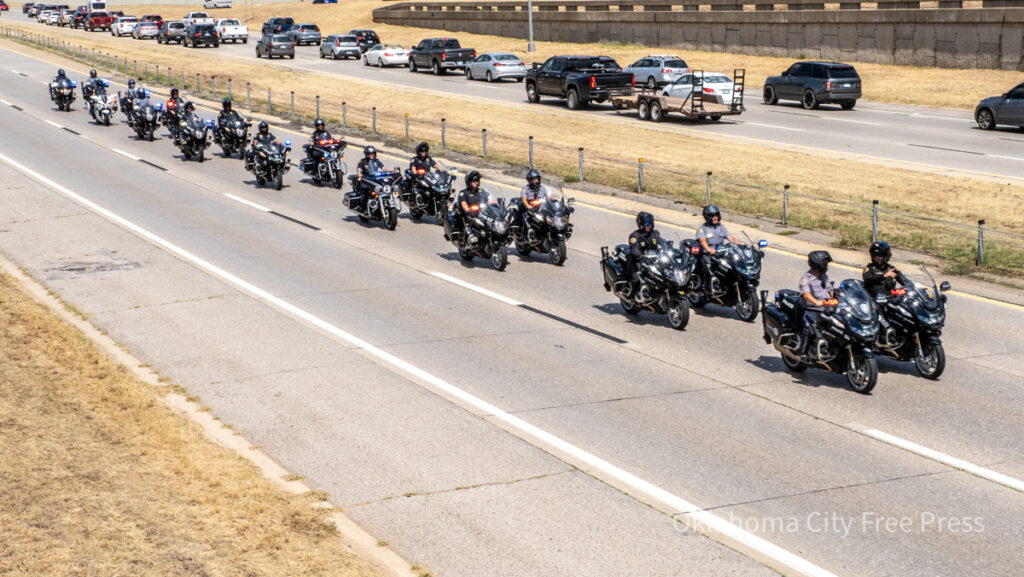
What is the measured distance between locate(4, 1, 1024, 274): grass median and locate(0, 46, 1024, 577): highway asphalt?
419 centimetres

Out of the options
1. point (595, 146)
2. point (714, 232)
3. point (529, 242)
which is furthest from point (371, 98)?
point (714, 232)

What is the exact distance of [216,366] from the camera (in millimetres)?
14242

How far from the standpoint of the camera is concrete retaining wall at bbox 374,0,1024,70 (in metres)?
49.6

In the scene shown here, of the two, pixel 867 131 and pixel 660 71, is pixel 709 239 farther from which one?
pixel 660 71

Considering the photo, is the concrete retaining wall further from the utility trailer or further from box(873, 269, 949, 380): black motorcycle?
box(873, 269, 949, 380): black motorcycle

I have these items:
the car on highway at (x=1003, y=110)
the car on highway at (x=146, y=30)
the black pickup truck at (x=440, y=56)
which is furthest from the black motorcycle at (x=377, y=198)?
the car on highway at (x=146, y=30)

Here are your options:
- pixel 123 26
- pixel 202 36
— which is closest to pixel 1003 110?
pixel 202 36

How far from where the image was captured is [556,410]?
12.5 meters

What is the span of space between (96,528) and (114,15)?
103 m

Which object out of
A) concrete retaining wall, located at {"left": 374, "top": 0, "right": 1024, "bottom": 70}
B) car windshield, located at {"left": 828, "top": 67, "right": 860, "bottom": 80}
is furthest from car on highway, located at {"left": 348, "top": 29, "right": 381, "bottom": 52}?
car windshield, located at {"left": 828, "top": 67, "right": 860, "bottom": 80}

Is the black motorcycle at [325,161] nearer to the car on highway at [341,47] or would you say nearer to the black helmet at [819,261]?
the black helmet at [819,261]

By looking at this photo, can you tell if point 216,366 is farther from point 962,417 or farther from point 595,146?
point 595,146

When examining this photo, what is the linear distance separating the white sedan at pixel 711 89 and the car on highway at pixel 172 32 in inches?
2005

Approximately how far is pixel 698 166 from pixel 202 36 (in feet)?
189
